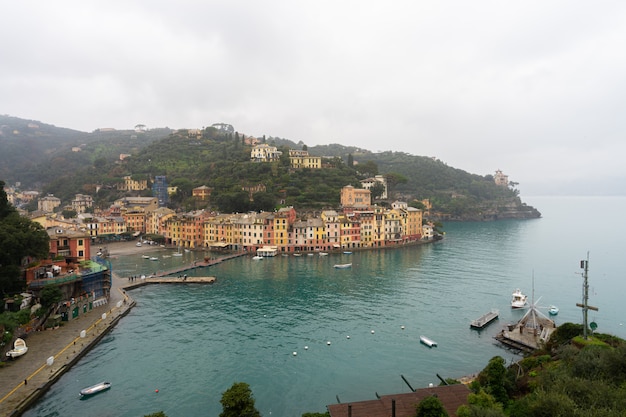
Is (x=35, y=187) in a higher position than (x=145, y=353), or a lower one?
higher

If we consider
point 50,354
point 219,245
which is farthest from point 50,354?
point 219,245

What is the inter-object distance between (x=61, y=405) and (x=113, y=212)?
8919cm

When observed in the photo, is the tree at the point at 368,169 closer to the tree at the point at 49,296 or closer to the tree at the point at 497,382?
the tree at the point at 49,296

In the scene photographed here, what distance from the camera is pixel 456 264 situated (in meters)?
64.2

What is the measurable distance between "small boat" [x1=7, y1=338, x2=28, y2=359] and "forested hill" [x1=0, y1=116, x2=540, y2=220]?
6554 cm

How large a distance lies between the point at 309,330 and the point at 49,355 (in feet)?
64.8

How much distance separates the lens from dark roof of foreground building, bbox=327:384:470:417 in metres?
17.8

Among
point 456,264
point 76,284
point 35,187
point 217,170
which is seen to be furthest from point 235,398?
point 35,187

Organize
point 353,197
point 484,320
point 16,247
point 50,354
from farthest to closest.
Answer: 1. point 353,197
2. point 484,320
3. point 16,247
4. point 50,354

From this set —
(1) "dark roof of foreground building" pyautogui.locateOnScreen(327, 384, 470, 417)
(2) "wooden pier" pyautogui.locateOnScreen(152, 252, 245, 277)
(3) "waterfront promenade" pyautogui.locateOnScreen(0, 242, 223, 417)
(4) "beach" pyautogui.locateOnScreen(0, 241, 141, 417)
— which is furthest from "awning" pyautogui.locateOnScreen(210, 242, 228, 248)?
(1) "dark roof of foreground building" pyautogui.locateOnScreen(327, 384, 470, 417)

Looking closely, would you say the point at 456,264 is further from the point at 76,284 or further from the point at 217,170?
the point at 217,170

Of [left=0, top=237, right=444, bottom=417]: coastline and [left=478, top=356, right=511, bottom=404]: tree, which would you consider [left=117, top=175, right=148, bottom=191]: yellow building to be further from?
[left=478, top=356, right=511, bottom=404]: tree

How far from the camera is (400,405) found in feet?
60.6

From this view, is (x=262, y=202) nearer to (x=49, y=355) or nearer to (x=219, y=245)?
(x=219, y=245)
